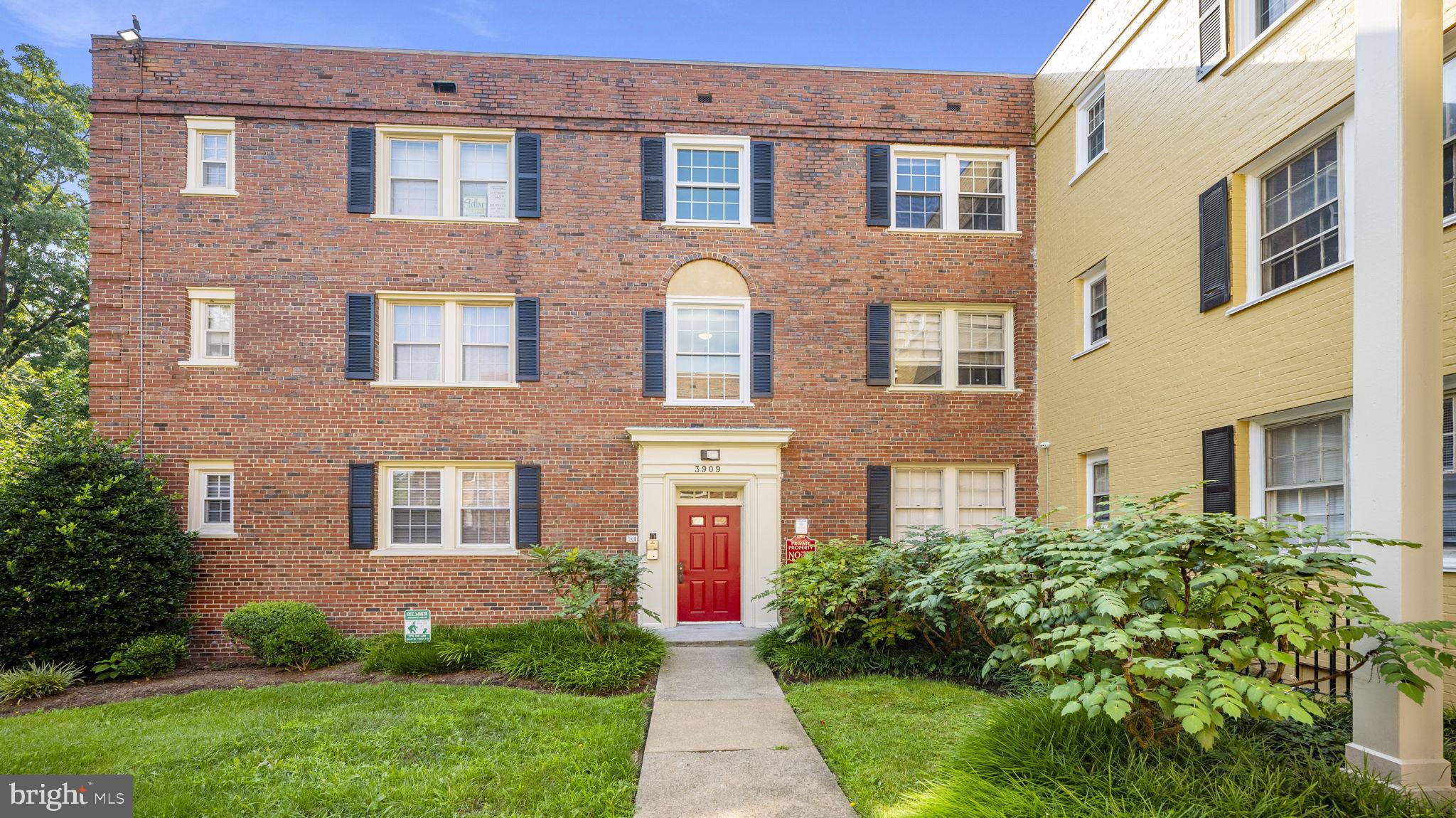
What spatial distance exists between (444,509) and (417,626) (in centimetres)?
245

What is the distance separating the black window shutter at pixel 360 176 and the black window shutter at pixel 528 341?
264 centimetres

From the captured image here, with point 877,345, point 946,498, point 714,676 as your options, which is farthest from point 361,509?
point 946,498

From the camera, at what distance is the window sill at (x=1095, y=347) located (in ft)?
33.0

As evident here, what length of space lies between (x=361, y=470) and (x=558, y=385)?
3.03 m

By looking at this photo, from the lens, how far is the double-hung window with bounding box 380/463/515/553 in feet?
37.2

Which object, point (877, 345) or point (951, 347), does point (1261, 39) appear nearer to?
point (951, 347)

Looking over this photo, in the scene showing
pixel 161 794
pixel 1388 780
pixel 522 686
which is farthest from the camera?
pixel 522 686

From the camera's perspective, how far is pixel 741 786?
17.6ft

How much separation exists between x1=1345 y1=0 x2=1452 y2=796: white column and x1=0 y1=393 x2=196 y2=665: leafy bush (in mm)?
12258

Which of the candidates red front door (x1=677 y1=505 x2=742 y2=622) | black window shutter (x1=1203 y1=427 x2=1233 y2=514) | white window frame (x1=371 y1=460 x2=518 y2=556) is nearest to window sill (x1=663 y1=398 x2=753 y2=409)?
red front door (x1=677 y1=505 x2=742 y2=622)

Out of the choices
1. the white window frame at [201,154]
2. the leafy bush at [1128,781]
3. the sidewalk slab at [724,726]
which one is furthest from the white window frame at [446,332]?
the leafy bush at [1128,781]

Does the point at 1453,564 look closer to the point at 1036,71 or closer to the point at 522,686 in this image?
the point at 522,686

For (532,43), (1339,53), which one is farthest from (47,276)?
(1339,53)

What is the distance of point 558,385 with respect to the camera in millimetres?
11422
